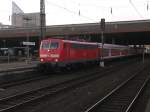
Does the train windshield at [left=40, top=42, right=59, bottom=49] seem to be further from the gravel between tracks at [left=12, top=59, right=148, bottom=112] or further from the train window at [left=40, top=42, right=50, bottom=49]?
the gravel between tracks at [left=12, top=59, right=148, bottom=112]

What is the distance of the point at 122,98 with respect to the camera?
15.8 meters

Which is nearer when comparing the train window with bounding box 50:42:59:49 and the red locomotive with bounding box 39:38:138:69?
the red locomotive with bounding box 39:38:138:69

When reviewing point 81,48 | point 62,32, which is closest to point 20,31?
point 62,32

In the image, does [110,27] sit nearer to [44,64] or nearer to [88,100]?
[44,64]

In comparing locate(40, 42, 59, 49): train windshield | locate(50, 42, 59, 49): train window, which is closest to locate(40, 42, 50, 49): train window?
locate(40, 42, 59, 49): train windshield

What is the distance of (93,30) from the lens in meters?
69.7

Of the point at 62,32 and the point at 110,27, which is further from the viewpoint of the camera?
the point at 62,32

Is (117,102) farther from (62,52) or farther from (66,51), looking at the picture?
(66,51)

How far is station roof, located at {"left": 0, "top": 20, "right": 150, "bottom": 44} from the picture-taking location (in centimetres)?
6347

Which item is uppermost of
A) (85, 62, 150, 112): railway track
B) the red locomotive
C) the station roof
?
the station roof

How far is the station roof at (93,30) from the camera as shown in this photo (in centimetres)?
6347

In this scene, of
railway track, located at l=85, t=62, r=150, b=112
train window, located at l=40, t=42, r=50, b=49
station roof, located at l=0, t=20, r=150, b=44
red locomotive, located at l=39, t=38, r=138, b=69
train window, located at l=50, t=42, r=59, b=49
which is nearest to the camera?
railway track, located at l=85, t=62, r=150, b=112

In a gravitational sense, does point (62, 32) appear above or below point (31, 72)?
above

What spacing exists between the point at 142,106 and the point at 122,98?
213 centimetres
